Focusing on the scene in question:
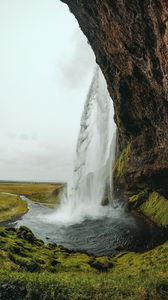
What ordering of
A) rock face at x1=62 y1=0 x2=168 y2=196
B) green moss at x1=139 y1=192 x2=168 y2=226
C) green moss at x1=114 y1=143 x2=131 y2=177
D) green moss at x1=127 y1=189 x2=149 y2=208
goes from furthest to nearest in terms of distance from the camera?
green moss at x1=114 y1=143 x2=131 y2=177
green moss at x1=127 y1=189 x2=149 y2=208
green moss at x1=139 y1=192 x2=168 y2=226
rock face at x1=62 y1=0 x2=168 y2=196

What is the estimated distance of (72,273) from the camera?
2953 centimetres

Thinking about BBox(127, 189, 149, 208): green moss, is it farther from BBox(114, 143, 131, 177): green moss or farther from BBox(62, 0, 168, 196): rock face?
BBox(114, 143, 131, 177): green moss

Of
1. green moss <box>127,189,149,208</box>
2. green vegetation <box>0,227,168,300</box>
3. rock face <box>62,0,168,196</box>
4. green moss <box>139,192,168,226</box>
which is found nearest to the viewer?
green vegetation <box>0,227,168,300</box>

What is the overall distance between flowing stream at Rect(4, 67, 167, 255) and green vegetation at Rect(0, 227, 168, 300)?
6163mm

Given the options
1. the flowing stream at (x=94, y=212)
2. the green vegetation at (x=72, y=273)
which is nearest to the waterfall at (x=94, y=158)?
the flowing stream at (x=94, y=212)

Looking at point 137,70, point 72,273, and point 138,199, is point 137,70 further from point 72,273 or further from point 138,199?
point 72,273

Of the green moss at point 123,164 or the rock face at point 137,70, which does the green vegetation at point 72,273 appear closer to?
the rock face at point 137,70

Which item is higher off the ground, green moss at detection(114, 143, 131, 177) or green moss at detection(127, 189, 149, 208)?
green moss at detection(114, 143, 131, 177)

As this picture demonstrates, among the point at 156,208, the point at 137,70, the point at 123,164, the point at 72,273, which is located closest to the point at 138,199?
the point at 156,208

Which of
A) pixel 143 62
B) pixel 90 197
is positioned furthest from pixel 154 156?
pixel 90 197

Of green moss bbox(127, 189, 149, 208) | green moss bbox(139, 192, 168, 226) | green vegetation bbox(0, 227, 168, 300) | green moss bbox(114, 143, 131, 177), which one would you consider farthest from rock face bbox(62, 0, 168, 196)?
green vegetation bbox(0, 227, 168, 300)

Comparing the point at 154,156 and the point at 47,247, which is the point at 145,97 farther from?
the point at 47,247

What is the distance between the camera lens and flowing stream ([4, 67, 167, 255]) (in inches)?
1889

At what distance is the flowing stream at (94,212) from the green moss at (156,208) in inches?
77.6
